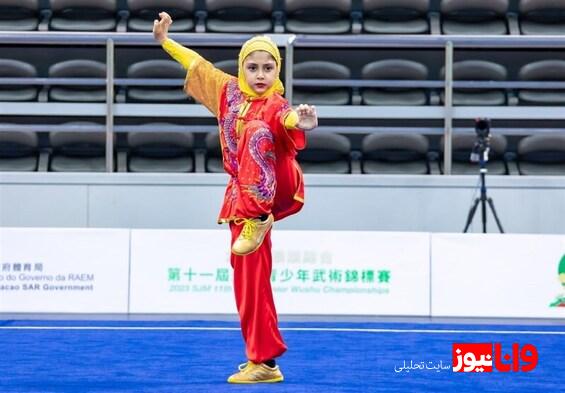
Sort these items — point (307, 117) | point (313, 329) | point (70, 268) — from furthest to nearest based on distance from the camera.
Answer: point (70, 268) < point (313, 329) < point (307, 117)

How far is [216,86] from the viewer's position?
622cm

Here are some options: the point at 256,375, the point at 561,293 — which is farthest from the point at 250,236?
the point at 561,293

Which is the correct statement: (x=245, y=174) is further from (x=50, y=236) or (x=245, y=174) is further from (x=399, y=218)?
(x=399, y=218)

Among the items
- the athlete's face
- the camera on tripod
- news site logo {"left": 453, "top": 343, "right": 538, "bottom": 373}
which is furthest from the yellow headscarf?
the camera on tripod

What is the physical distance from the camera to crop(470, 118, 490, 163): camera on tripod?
36.5 ft

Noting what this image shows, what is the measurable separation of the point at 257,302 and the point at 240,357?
141 cm

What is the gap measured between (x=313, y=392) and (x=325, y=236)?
452 centimetres

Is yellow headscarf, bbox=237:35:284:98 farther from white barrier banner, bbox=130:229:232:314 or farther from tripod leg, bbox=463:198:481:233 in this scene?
tripod leg, bbox=463:198:481:233

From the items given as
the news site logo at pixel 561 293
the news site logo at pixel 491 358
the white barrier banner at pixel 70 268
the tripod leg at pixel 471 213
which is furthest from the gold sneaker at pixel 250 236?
the tripod leg at pixel 471 213

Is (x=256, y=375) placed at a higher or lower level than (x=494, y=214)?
lower

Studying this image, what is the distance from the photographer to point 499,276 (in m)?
10.2

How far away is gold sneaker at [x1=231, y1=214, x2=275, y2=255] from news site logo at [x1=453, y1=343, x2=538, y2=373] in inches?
57.7

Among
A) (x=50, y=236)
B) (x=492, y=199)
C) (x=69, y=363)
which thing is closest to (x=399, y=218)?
(x=492, y=199)

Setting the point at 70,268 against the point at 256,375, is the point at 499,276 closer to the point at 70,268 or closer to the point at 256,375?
the point at 70,268
